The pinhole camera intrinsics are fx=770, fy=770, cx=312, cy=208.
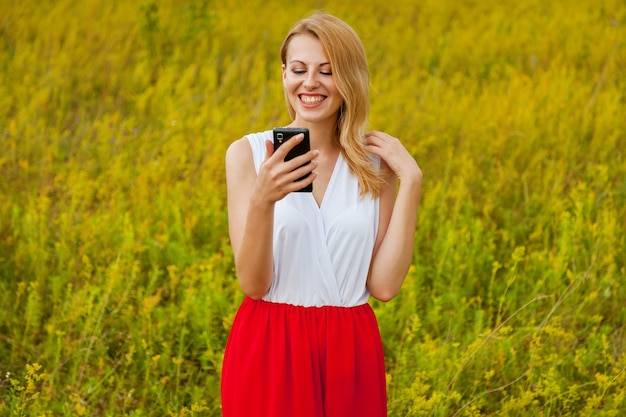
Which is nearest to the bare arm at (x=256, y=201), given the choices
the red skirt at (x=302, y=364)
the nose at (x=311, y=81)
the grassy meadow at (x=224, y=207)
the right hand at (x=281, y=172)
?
the right hand at (x=281, y=172)

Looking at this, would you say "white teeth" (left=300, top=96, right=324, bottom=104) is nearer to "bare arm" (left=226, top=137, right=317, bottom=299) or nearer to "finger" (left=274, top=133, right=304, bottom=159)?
"bare arm" (left=226, top=137, right=317, bottom=299)

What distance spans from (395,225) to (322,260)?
0.23 m

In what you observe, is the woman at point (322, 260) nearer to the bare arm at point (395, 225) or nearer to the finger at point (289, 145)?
the bare arm at point (395, 225)

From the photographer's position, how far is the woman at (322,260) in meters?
2.06

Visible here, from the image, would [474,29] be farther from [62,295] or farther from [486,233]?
[62,295]

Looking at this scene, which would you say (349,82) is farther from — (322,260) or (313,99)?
(322,260)

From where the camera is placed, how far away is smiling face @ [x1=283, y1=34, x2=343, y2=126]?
2125 mm

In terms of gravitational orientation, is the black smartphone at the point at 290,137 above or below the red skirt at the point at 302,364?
above

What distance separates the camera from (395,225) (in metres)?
2.14

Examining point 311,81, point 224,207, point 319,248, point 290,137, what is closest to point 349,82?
point 311,81

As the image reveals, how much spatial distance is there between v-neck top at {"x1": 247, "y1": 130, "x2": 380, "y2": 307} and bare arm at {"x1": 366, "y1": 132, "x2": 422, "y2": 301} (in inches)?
2.1

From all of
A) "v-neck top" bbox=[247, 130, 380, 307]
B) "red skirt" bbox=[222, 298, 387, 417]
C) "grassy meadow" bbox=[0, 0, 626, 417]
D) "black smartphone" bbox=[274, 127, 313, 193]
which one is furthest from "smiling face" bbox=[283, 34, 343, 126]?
"grassy meadow" bbox=[0, 0, 626, 417]

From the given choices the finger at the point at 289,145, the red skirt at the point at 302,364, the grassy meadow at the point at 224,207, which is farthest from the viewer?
the grassy meadow at the point at 224,207

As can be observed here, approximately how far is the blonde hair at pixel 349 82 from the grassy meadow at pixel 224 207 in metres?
1.00
